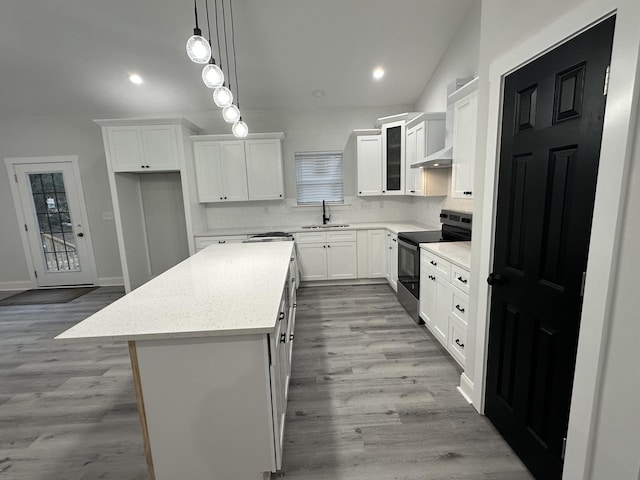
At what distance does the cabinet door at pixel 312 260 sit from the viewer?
14.3ft

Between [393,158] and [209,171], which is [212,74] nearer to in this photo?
[209,171]

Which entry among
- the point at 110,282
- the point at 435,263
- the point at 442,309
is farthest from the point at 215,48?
the point at 110,282

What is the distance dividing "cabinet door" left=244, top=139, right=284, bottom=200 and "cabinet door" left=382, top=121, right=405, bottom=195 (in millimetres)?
1585

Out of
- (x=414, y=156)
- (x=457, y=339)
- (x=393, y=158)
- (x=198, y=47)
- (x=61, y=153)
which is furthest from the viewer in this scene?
(x=61, y=153)

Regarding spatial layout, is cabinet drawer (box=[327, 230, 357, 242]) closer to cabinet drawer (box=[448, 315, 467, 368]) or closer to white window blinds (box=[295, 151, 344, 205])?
white window blinds (box=[295, 151, 344, 205])

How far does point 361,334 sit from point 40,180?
5630 mm

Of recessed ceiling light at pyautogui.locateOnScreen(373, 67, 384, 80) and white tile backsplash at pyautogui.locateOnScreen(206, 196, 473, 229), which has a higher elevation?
recessed ceiling light at pyautogui.locateOnScreen(373, 67, 384, 80)

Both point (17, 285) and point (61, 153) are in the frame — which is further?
point (17, 285)

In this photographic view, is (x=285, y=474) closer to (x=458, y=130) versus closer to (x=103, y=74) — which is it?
(x=458, y=130)

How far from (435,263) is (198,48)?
237 centimetres

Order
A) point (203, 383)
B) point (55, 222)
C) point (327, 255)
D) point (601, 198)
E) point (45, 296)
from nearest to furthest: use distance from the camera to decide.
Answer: point (601, 198) → point (203, 383) → point (327, 255) → point (45, 296) → point (55, 222)

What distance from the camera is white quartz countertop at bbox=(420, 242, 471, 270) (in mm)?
2168

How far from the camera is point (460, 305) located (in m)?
2.21

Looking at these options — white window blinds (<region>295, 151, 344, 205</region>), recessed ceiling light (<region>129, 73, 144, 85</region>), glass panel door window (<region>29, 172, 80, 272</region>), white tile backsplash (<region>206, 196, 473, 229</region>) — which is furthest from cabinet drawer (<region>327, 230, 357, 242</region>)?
glass panel door window (<region>29, 172, 80, 272</region>)
